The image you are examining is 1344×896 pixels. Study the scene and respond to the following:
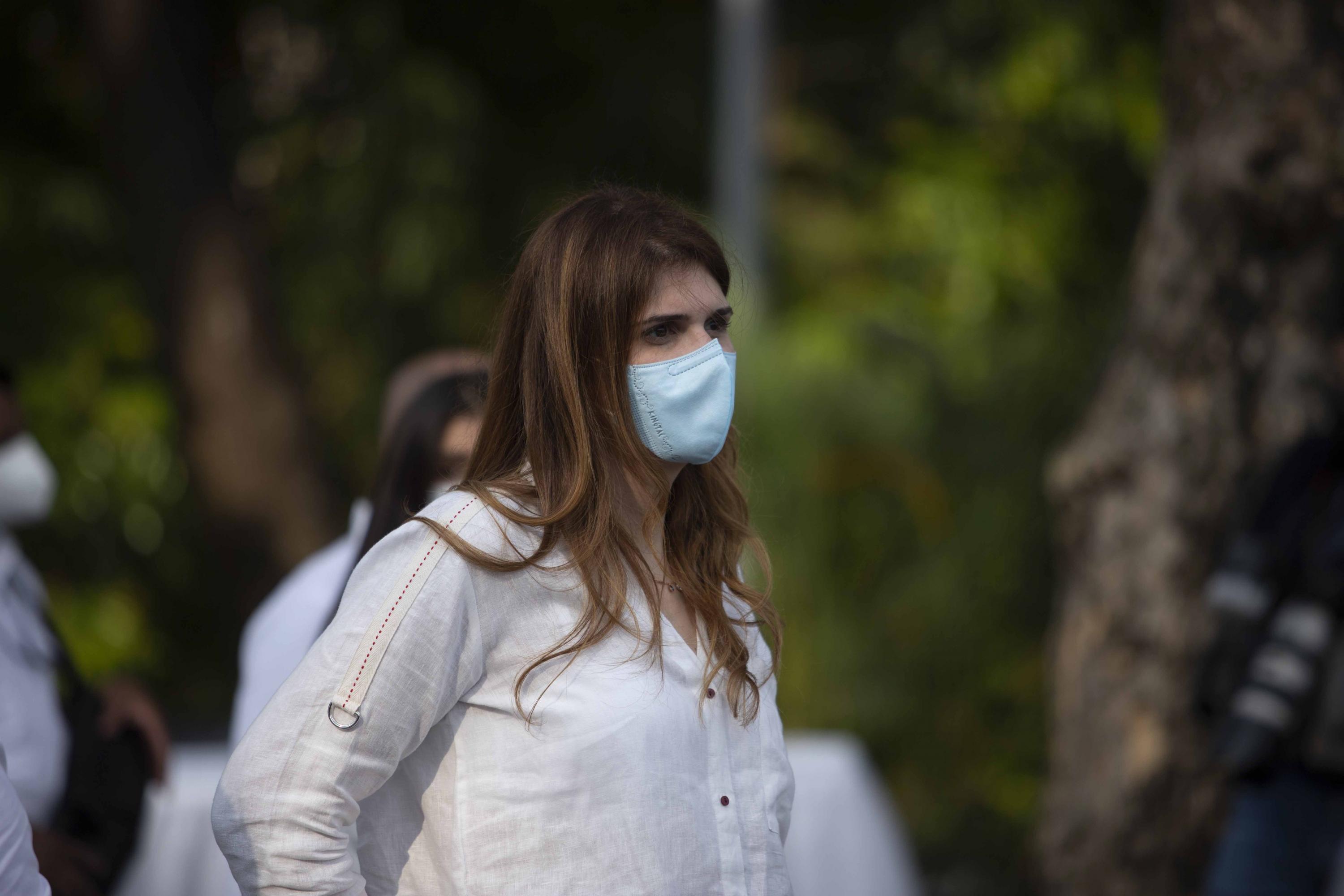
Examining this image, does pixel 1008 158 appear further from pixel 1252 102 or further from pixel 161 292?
pixel 161 292

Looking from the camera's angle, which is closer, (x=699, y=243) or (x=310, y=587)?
(x=699, y=243)

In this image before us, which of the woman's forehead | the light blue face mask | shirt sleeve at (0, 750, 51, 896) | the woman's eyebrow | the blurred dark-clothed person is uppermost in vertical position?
the woman's forehead

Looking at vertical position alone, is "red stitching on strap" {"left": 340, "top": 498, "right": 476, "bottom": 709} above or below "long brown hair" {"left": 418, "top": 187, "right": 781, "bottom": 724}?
below

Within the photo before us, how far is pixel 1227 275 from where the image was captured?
374 cm

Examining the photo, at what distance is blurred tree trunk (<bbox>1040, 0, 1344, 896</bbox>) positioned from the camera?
3590 millimetres

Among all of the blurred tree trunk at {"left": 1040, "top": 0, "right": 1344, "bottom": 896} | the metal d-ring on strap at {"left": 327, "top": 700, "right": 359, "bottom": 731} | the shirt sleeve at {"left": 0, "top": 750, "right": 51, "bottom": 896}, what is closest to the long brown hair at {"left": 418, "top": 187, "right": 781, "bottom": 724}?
the metal d-ring on strap at {"left": 327, "top": 700, "right": 359, "bottom": 731}

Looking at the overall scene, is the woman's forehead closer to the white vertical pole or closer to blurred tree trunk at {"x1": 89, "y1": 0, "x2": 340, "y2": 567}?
the white vertical pole

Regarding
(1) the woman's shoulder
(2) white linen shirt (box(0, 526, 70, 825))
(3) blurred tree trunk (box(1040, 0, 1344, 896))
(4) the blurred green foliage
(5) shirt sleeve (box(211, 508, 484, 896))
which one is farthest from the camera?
(4) the blurred green foliage

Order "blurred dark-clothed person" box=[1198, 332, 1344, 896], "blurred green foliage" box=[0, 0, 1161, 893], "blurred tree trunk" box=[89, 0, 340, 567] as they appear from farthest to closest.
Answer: "blurred tree trunk" box=[89, 0, 340, 567]
"blurred green foliage" box=[0, 0, 1161, 893]
"blurred dark-clothed person" box=[1198, 332, 1344, 896]

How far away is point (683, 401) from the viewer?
1391 millimetres

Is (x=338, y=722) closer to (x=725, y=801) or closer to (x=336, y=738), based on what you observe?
(x=336, y=738)

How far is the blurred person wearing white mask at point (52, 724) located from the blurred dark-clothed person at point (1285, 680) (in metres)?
2.29

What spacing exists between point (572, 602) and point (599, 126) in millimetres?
4857

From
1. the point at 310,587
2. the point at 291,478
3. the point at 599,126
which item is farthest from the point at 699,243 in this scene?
the point at 599,126
